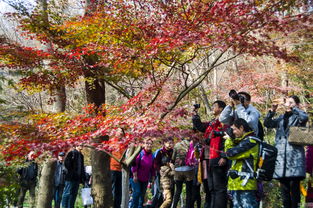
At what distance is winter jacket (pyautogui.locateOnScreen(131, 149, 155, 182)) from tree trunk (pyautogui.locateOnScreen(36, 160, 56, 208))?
2.37m

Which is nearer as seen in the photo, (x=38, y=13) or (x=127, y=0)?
(x=127, y=0)

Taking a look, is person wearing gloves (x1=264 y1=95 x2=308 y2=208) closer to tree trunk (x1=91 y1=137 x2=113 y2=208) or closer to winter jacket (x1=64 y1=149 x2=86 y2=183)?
tree trunk (x1=91 y1=137 x2=113 y2=208)

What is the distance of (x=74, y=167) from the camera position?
23.6ft

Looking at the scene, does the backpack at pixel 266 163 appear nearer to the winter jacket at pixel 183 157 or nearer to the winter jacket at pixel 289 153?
the winter jacket at pixel 289 153

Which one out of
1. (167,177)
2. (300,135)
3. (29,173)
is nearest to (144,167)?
(167,177)

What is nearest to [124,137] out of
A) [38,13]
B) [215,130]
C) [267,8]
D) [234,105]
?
[215,130]

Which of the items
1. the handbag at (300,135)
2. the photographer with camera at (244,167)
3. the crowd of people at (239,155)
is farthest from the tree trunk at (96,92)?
the handbag at (300,135)

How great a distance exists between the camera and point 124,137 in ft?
14.7

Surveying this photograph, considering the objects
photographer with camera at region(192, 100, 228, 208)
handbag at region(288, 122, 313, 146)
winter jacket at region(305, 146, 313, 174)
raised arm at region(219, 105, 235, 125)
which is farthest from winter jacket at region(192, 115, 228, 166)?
winter jacket at region(305, 146, 313, 174)

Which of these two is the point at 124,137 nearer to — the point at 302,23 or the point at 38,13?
the point at 302,23

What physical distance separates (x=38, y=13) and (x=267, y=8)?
4773 mm

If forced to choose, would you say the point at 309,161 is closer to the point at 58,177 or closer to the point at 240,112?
the point at 240,112

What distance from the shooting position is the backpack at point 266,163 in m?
3.91

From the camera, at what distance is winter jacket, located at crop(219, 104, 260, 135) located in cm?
444
